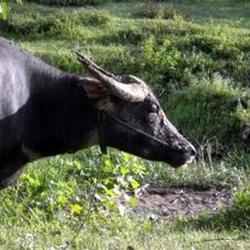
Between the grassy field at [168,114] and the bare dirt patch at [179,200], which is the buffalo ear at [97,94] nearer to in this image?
the grassy field at [168,114]

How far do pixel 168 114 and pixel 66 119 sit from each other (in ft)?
15.7

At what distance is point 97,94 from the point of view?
222 inches

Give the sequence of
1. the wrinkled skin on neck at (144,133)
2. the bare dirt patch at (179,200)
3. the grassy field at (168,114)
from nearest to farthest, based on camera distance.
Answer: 1. the wrinkled skin on neck at (144,133)
2. the grassy field at (168,114)
3. the bare dirt patch at (179,200)

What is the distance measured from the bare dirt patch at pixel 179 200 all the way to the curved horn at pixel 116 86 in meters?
1.91

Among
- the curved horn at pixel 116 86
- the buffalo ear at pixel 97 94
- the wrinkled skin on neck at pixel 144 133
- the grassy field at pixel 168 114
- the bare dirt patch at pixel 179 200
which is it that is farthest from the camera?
the bare dirt patch at pixel 179 200

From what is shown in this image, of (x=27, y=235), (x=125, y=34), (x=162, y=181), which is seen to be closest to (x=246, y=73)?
(x=125, y=34)

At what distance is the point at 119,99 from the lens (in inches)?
223

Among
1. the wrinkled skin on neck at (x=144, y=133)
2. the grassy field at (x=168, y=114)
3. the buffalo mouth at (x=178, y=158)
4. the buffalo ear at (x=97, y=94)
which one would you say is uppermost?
the buffalo ear at (x=97, y=94)

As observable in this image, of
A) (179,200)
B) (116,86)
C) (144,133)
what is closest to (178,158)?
(144,133)

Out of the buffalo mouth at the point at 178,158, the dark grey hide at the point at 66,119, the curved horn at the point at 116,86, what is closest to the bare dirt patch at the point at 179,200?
the buffalo mouth at the point at 178,158

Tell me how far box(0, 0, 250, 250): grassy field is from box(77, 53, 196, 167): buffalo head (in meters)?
0.56

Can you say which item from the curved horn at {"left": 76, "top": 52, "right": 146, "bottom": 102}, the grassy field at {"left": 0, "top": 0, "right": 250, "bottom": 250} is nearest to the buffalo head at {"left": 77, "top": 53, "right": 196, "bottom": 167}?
the curved horn at {"left": 76, "top": 52, "right": 146, "bottom": 102}

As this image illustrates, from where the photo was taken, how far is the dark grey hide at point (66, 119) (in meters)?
5.64

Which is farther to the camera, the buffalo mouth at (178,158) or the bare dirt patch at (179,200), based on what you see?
the bare dirt patch at (179,200)
